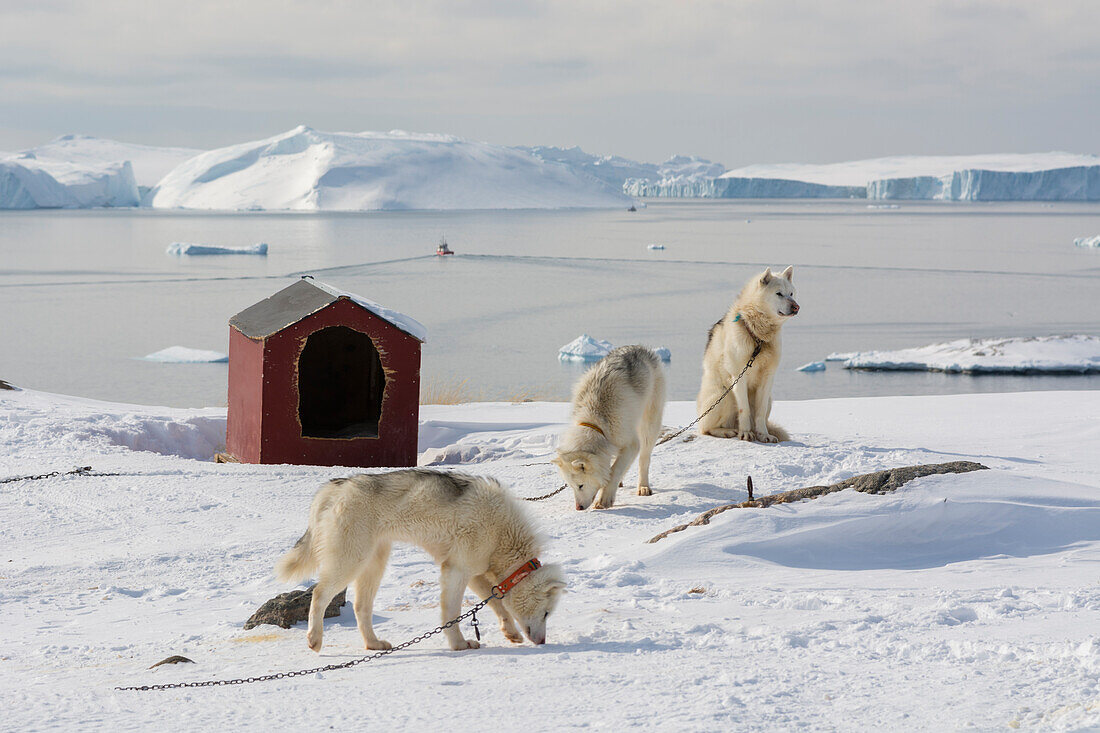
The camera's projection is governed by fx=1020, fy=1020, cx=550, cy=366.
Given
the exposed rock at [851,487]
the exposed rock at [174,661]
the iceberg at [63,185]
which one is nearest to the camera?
the exposed rock at [174,661]

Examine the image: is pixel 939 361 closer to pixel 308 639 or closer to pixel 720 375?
pixel 720 375

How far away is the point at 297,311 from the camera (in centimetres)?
941

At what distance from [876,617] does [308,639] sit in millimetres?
2357

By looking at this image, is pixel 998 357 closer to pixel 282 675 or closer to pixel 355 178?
pixel 282 675

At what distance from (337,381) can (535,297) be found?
2889cm

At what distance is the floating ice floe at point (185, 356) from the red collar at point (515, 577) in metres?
21.2

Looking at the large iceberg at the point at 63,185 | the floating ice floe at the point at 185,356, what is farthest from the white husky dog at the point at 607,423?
the large iceberg at the point at 63,185

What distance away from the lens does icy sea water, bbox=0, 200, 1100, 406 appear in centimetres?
2350

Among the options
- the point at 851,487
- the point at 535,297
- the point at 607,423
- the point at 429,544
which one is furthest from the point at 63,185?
the point at 429,544

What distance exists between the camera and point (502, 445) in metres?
10.9

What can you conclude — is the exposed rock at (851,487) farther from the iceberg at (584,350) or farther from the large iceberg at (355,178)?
the large iceberg at (355,178)

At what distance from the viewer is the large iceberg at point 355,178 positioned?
131m

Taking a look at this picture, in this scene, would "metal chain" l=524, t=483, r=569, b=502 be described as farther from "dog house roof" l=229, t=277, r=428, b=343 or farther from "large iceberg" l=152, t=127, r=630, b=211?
"large iceberg" l=152, t=127, r=630, b=211

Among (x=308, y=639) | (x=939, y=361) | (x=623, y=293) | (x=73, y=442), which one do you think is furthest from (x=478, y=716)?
(x=623, y=293)
